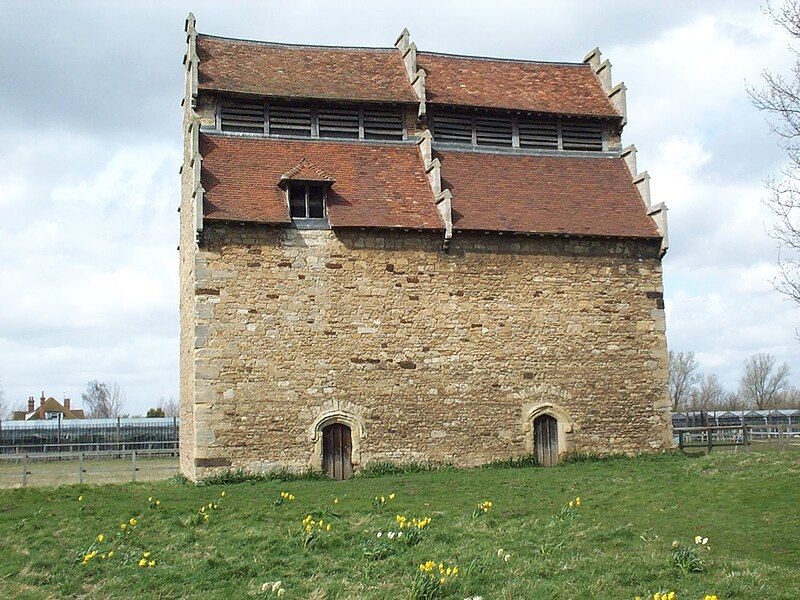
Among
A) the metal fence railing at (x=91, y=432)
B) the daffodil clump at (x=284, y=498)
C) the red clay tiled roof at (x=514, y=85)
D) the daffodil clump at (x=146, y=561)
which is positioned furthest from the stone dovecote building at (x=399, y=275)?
the metal fence railing at (x=91, y=432)

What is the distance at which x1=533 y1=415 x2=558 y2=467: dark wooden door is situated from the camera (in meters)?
22.6

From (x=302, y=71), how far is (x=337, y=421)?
10.4 m

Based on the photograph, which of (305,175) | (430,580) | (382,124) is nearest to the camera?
(430,580)

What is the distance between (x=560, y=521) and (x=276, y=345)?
396 inches

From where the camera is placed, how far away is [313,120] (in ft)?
80.1

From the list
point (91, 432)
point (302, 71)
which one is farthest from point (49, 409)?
point (302, 71)

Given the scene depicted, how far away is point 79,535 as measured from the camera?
45.2 feet

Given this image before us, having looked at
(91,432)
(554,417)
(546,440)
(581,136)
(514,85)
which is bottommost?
(91,432)

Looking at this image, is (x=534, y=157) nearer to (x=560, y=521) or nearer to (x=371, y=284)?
(x=371, y=284)

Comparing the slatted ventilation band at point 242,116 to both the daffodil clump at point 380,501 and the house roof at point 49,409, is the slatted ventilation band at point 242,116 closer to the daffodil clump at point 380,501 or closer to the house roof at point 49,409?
the daffodil clump at point 380,501

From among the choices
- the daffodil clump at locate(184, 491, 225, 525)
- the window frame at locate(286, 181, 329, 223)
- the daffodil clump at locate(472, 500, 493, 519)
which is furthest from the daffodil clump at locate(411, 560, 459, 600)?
the window frame at locate(286, 181, 329, 223)

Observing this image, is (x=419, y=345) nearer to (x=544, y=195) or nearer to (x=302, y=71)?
(x=544, y=195)

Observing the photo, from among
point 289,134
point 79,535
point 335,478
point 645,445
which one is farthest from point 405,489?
point 289,134

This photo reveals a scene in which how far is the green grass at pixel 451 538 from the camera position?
1011 centimetres
